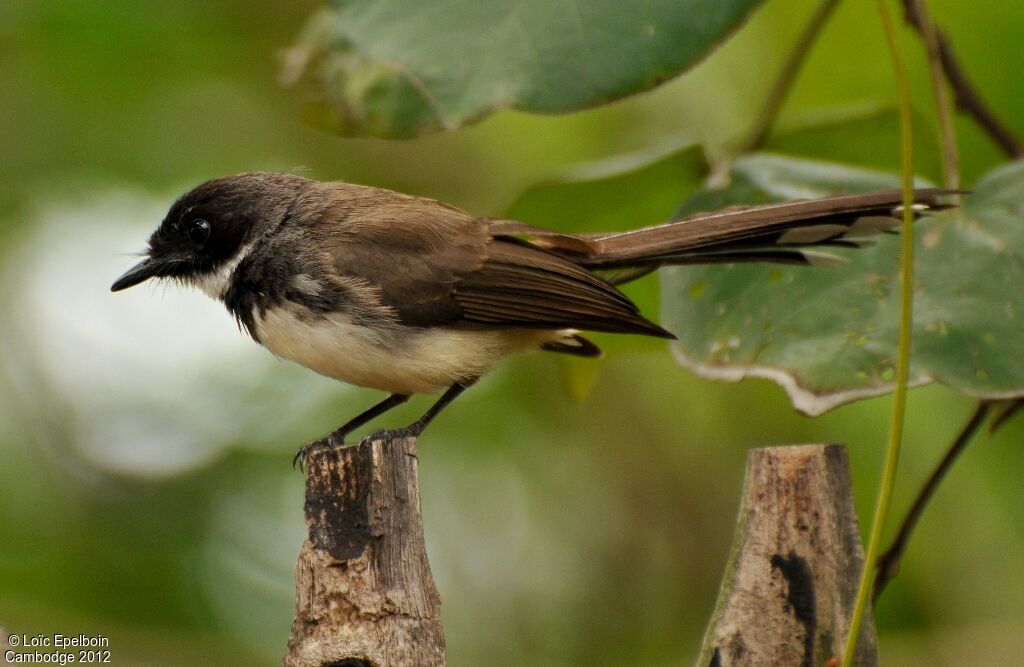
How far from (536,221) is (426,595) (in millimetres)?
1718

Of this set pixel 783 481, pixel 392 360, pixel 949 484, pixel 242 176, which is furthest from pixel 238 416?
pixel 783 481

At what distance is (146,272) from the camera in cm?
379

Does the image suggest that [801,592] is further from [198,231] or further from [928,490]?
[198,231]

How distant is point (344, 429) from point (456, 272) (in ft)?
1.82

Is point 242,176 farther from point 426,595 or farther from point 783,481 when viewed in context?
point 783,481

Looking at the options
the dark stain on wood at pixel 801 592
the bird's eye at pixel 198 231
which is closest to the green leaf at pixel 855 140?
the bird's eye at pixel 198 231

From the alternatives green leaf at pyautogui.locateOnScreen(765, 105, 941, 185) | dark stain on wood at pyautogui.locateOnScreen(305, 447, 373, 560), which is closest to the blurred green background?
green leaf at pyautogui.locateOnScreen(765, 105, 941, 185)

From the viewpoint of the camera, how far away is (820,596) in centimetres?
209

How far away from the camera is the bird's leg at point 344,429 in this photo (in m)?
3.16

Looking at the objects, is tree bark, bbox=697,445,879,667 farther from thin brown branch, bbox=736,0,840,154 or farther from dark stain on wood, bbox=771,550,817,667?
thin brown branch, bbox=736,0,840,154

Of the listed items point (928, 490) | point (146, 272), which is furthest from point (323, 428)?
point (928, 490)

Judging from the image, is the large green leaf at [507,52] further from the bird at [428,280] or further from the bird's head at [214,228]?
the bird's head at [214,228]

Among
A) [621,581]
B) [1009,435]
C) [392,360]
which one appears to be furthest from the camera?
[621,581]

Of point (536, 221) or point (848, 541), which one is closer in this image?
point (848, 541)
